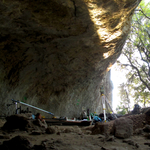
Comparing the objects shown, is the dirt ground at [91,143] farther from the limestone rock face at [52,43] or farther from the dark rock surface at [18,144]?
the limestone rock face at [52,43]

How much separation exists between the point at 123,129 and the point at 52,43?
3877mm

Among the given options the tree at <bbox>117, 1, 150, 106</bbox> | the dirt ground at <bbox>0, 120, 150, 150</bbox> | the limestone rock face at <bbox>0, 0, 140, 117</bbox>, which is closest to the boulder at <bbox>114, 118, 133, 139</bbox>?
the dirt ground at <bbox>0, 120, 150, 150</bbox>

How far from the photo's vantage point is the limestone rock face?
12.2 ft

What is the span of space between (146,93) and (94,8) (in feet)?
41.2

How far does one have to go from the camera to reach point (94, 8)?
3.97m

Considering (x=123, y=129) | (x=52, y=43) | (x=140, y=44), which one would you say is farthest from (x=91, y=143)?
(x=140, y=44)

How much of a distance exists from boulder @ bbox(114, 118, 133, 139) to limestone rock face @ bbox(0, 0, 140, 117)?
320 cm

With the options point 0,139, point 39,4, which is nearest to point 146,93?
point 39,4

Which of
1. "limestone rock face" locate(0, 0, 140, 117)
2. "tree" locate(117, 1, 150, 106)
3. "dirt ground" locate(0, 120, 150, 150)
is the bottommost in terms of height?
"dirt ground" locate(0, 120, 150, 150)

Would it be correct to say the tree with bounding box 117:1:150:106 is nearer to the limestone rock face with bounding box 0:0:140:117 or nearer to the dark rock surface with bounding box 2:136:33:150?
the limestone rock face with bounding box 0:0:140:117

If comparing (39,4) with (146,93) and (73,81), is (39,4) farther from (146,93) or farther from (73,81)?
(146,93)

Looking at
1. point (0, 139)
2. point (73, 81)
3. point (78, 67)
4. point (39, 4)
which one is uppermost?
point (39, 4)

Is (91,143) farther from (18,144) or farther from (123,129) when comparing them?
(18,144)

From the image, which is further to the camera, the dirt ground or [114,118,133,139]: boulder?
[114,118,133,139]: boulder
